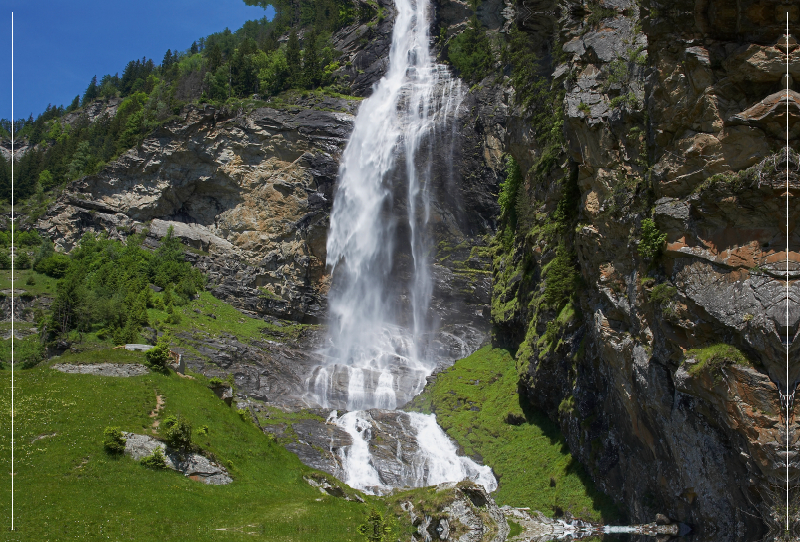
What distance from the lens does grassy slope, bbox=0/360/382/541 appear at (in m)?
15.3

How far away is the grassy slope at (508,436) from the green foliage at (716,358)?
10405 millimetres

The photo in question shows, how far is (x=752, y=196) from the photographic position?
15.6 meters

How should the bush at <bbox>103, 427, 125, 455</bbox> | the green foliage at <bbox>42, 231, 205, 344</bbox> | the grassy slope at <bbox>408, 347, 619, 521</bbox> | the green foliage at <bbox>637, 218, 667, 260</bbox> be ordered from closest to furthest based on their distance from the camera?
1. the green foliage at <bbox>637, 218, 667, 260</bbox>
2. the bush at <bbox>103, 427, 125, 455</bbox>
3. the grassy slope at <bbox>408, 347, 619, 521</bbox>
4. the green foliage at <bbox>42, 231, 205, 344</bbox>

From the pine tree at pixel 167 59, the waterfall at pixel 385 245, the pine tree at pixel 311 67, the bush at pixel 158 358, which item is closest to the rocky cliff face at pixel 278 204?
the waterfall at pixel 385 245

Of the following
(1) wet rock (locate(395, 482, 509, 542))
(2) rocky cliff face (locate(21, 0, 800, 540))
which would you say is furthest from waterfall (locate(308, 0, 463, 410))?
(1) wet rock (locate(395, 482, 509, 542))

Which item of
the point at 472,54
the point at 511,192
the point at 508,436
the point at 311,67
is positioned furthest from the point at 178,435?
the point at 311,67

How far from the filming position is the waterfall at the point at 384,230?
52.8 m

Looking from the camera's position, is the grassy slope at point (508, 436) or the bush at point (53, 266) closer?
the grassy slope at point (508, 436)

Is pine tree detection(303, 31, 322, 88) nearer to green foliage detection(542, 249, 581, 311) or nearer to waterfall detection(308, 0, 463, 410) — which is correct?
waterfall detection(308, 0, 463, 410)

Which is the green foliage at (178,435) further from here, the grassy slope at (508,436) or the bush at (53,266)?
the bush at (53,266)

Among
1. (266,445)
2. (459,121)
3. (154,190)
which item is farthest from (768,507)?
(154,190)

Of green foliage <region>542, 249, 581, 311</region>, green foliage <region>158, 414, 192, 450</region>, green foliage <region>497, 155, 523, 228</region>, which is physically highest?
green foliage <region>497, 155, 523, 228</region>

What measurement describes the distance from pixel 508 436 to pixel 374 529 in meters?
15.8

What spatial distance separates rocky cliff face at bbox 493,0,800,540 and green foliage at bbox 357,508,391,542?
33.6 feet
